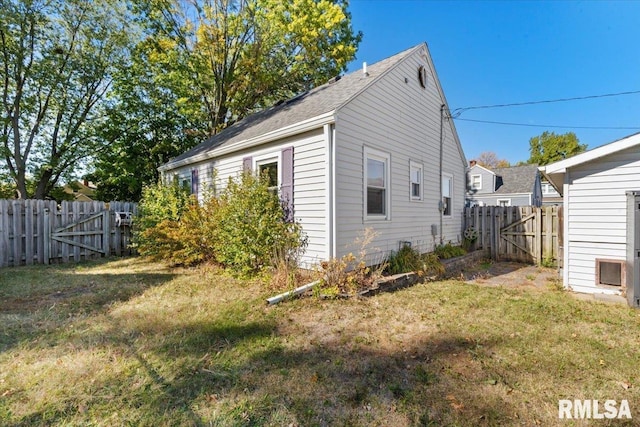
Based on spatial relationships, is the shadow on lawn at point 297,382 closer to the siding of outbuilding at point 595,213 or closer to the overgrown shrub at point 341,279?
the overgrown shrub at point 341,279

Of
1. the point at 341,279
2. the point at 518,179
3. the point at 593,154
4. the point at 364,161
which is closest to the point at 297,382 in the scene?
the point at 341,279

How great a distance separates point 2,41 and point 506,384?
18.8m

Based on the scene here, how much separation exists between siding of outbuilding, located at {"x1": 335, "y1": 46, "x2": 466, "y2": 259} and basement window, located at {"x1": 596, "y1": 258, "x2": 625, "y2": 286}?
3660 millimetres

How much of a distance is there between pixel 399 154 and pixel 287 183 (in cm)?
307

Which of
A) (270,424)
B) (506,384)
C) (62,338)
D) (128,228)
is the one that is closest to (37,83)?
(128,228)

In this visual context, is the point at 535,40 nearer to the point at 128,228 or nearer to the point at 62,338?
the point at 62,338

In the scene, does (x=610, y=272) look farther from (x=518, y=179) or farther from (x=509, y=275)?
(x=518, y=179)

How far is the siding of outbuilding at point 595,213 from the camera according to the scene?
5.06 m

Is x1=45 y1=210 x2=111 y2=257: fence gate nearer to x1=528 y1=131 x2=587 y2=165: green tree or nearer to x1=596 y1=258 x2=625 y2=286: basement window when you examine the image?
x1=596 y1=258 x2=625 y2=286: basement window

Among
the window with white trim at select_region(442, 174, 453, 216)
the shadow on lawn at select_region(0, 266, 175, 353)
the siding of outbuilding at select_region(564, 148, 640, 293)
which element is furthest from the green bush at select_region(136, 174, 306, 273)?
the window with white trim at select_region(442, 174, 453, 216)

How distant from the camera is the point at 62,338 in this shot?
349cm

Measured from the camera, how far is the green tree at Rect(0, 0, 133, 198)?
12.0 metres

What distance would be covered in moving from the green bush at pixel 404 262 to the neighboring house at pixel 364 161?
21 centimetres

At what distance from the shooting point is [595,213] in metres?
5.33
